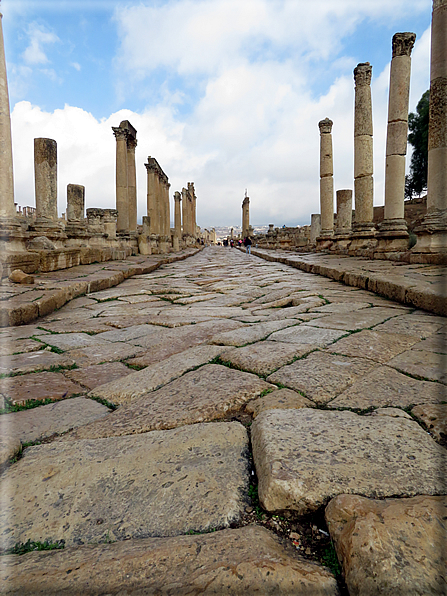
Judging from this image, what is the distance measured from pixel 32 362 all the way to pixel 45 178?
7.22m

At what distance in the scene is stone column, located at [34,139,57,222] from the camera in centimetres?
787

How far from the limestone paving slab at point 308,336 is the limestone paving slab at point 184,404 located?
26.1 inches

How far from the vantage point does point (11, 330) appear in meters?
2.90

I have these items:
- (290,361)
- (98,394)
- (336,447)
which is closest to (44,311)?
(98,394)

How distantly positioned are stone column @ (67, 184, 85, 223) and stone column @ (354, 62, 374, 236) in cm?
828

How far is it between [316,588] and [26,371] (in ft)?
6.11

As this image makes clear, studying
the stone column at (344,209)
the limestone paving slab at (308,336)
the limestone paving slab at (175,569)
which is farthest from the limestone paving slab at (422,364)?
the stone column at (344,209)

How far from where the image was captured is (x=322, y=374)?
179 cm

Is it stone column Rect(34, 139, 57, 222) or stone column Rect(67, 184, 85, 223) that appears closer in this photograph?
stone column Rect(34, 139, 57, 222)

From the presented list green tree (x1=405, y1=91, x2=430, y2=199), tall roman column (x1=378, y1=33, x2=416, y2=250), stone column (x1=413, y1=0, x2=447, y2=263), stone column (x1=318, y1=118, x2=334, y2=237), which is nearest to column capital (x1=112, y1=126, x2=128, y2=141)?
stone column (x1=318, y1=118, x2=334, y2=237)

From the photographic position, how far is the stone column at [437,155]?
21.1 feet

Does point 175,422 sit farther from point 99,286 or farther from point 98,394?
point 99,286

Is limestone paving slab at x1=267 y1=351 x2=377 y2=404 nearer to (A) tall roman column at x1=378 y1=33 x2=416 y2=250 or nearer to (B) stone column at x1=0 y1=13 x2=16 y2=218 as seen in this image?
(B) stone column at x1=0 y1=13 x2=16 y2=218

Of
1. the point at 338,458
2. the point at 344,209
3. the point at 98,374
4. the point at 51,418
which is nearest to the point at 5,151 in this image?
the point at 98,374
